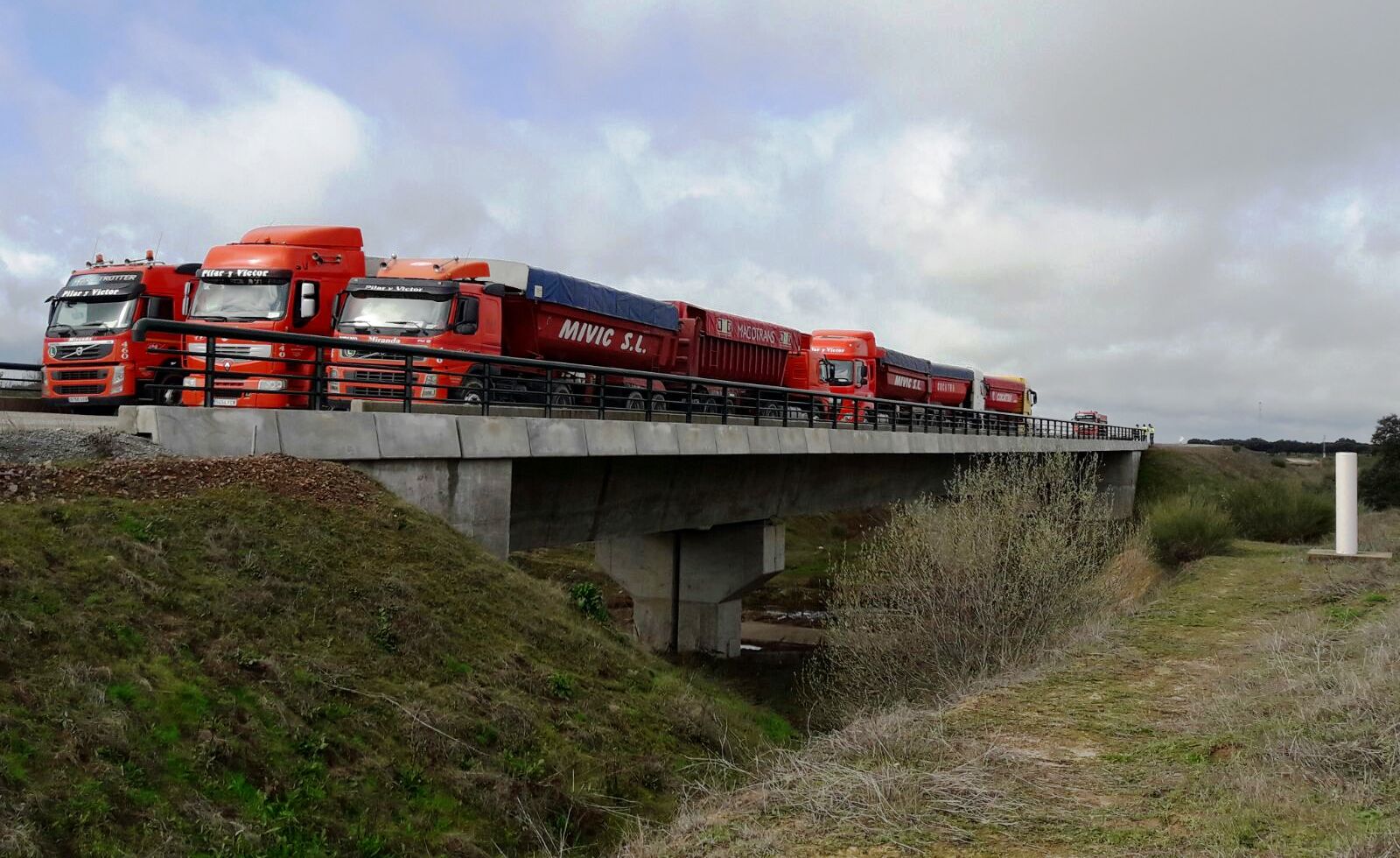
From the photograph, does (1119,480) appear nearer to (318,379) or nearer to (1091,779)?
(318,379)

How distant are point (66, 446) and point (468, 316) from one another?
9456 millimetres

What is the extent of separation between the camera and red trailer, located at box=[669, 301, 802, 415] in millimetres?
29781

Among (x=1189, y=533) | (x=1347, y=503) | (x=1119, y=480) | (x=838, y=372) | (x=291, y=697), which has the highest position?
(x=838, y=372)

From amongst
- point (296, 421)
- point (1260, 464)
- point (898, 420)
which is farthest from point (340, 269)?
point (1260, 464)

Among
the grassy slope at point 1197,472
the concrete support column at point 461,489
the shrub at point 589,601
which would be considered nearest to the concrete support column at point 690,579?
the shrub at point 589,601

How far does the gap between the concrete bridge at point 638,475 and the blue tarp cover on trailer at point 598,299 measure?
9.24 ft

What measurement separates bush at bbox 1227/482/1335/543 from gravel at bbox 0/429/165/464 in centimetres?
3661

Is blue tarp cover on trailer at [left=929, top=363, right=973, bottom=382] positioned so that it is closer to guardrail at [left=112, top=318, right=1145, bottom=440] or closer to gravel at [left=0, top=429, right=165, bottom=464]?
guardrail at [left=112, top=318, right=1145, bottom=440]

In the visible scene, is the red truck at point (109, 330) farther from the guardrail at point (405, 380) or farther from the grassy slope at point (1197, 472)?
the grassy slope at point (1197, 472)

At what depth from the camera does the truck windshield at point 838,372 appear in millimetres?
38531

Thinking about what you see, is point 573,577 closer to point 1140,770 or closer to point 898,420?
point 898,420

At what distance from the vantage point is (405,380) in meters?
13.3

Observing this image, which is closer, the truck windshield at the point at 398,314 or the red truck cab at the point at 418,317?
the red truck cab at the point at 418,317

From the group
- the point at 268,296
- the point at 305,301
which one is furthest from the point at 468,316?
the point at 268,296
